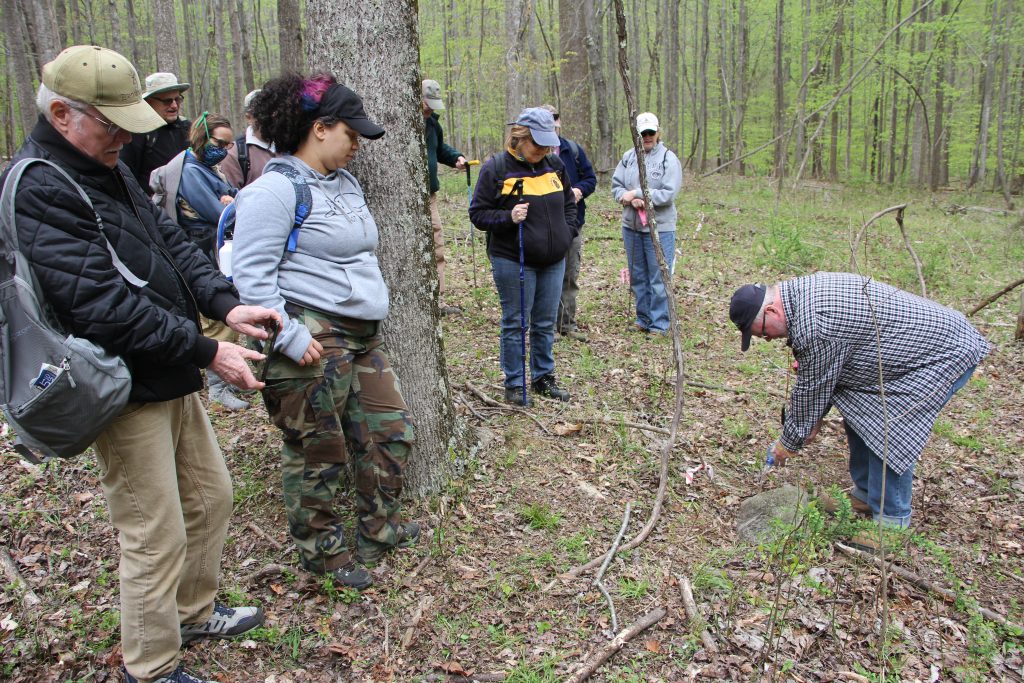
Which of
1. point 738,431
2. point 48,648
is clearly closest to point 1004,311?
point 738,431

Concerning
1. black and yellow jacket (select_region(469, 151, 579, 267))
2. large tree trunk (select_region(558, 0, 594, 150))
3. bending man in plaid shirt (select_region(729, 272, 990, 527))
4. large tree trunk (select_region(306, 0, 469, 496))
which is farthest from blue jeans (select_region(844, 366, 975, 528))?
large tree trunk (select_region(558, 0, 594, 150))

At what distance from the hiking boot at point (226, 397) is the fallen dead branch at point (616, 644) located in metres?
3.34

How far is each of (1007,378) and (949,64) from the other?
20.9 metres

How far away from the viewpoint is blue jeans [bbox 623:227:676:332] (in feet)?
24.1

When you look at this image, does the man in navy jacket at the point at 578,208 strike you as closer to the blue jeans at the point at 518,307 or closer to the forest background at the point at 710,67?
the blue jeans at the point at 518,307

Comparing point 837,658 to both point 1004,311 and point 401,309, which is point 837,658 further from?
point 1004,311

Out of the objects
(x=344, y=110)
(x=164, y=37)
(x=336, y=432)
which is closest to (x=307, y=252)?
(x=344, y=110)

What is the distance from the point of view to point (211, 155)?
16.3 ft

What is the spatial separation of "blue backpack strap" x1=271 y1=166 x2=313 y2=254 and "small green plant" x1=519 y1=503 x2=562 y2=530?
6.75ft

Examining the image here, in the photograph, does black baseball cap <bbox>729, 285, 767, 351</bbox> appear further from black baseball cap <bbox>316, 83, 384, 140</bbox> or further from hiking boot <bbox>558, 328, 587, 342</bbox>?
hiking boot <bbox>558, 328, 587, 342</bbox>

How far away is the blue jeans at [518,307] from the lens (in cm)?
520

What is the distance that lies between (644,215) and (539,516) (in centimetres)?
404

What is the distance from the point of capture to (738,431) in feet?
17.1

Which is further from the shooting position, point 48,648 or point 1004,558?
point 1004,558
